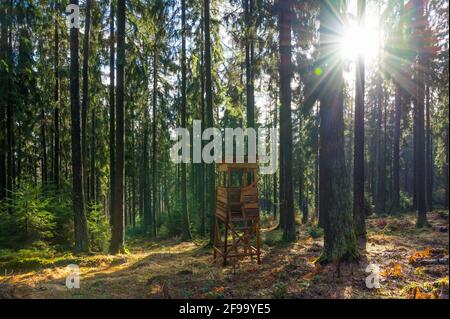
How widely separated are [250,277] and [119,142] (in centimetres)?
A: 706

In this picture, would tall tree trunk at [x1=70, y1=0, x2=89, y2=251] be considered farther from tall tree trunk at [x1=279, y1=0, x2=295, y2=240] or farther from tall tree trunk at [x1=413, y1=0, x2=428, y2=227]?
tall tree trunk at [x1=413, y1=0, x2=428, y2=227]

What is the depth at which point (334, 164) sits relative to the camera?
26.9 ft

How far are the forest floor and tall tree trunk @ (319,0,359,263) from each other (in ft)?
1.85

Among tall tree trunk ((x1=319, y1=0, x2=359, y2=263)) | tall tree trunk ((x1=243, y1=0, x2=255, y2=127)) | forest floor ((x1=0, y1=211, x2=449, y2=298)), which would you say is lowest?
forest floor ((x1=0, y1=211, x2=449, y2=298))

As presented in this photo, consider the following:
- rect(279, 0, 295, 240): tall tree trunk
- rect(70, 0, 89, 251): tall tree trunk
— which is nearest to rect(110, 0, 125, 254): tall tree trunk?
rect(70, 0, 89, 251): tall tree trunk

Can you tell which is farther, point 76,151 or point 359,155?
point 359,155

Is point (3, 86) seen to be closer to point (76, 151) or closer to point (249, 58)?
point (76, 151)

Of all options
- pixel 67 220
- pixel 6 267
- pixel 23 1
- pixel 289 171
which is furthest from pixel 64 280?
pixel 23 1

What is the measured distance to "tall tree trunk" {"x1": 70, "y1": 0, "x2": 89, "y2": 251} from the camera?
10.7 m

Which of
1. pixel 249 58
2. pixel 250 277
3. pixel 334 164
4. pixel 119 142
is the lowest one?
pixel 250 277

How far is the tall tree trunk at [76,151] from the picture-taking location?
10727mm

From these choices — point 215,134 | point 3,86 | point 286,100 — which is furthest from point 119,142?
point 215,134

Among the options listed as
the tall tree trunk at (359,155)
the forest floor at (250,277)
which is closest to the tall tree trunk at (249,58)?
the tall tree trunk at (359,155)
